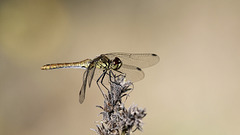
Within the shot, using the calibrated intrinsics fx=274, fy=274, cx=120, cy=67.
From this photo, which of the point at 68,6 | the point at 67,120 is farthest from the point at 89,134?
the point at 68,6

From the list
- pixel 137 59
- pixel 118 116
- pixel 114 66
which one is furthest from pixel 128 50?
pixel 118 116

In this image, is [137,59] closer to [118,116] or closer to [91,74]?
[91,74]

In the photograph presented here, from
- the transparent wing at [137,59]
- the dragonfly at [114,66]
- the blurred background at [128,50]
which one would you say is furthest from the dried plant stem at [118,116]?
the blurred background at [128,50]

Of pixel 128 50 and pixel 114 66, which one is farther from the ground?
pixel 128 50

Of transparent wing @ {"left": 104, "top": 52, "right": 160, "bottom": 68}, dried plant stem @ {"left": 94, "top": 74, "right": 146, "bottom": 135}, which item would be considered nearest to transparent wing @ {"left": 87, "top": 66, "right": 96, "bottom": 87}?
transparent wing @ {"left": 104, "top": 52, "right": 160, "bottom": 68}

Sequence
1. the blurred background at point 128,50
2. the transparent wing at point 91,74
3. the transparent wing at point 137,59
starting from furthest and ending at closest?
the blurred background at point 128,50 → the transparent wing at point 137,59 → the transparent wing at point 91,74

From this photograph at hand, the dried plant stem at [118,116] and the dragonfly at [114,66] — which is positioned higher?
the dragonfly at [114,66]

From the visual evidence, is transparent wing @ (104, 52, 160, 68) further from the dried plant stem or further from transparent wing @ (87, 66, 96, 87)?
the dried plant stem

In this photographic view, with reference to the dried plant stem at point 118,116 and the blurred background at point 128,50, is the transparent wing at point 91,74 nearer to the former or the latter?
the dried plant stem at point 118,116
